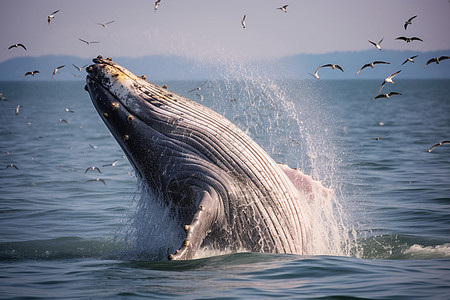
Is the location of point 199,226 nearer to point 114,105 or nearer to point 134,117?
point 134,117

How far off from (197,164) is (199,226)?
1209mm

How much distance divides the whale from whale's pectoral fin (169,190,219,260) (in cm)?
17

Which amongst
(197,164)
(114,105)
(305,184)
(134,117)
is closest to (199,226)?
(197,164)

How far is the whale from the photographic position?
977 centimetres

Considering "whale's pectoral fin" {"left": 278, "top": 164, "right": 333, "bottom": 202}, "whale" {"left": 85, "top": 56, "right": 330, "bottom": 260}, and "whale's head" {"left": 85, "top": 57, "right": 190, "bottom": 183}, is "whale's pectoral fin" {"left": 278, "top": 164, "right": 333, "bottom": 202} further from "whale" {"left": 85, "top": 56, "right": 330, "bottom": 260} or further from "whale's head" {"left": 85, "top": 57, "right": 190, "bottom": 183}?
"whale's head" {"left": 85, "top": 57, "right": 190, "bottom": 183}

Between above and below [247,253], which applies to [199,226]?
above

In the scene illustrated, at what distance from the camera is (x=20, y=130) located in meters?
44.3

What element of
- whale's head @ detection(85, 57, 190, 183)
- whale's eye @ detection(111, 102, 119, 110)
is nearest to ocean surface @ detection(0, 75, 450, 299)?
whale's head @ detection(85, 57, 190, 183)

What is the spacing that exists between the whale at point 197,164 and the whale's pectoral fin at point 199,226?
0.17 metres

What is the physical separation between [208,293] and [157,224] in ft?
8.33

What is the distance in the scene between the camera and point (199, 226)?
895cm

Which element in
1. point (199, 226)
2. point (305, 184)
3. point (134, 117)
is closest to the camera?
point (199, 226)

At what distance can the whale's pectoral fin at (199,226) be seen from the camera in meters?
8.55

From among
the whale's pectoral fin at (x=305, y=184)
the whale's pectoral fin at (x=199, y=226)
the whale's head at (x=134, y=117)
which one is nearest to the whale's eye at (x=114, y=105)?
the whale's head at (x=134, y=117)
